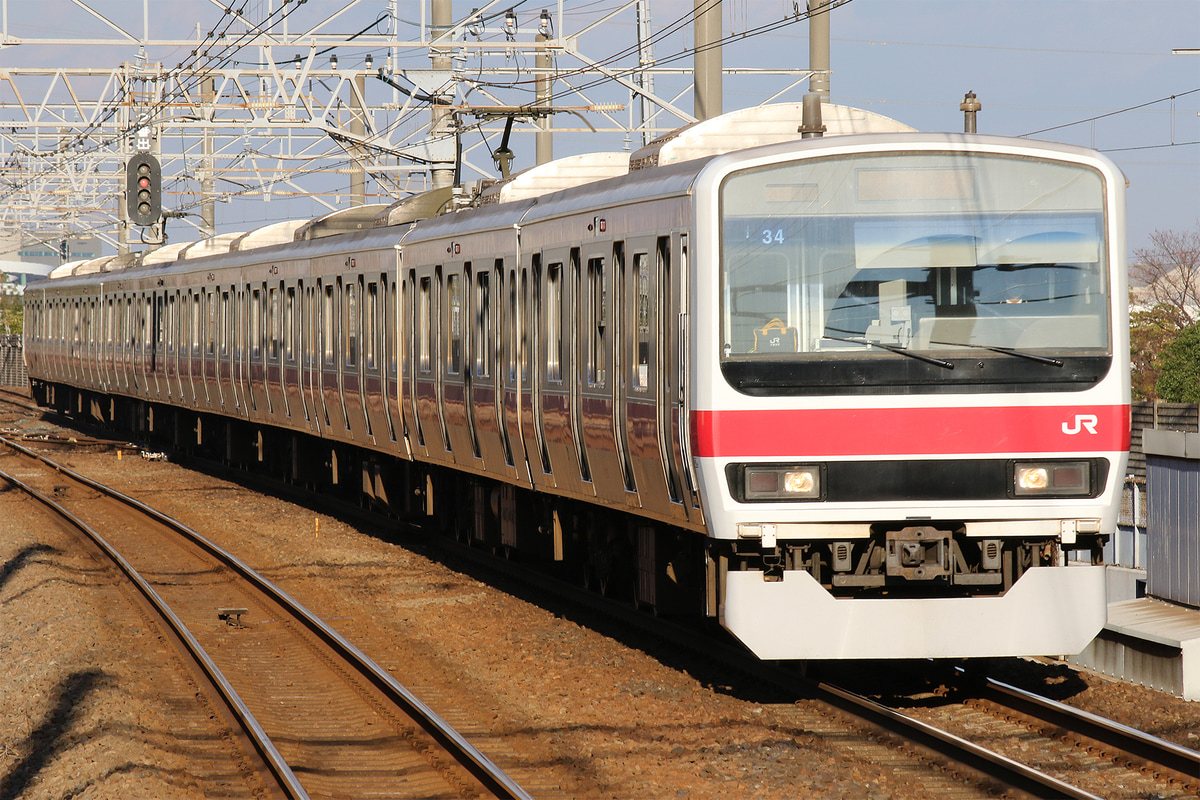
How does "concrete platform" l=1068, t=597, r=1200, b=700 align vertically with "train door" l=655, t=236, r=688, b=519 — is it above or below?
below

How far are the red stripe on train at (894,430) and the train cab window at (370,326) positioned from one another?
862 centimetres

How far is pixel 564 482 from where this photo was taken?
441 inches

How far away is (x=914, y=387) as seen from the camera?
26.6 feet

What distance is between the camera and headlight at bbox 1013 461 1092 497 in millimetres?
8156

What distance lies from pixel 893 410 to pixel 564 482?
360 cm

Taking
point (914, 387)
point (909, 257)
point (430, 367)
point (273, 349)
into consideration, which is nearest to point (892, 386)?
point (914, 387)

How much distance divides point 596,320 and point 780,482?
249cm

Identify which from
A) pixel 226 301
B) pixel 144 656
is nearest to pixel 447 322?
pixel 144 656

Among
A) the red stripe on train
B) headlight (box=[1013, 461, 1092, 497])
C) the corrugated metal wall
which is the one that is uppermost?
the red stripe on train

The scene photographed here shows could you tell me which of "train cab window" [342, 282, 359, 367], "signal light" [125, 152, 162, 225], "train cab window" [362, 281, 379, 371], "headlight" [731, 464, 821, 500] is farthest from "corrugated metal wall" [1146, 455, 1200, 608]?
"signal light" [125, 152, 162, 225]

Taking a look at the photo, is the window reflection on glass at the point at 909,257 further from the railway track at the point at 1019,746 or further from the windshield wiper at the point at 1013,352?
the railway track at the point at 1019,746

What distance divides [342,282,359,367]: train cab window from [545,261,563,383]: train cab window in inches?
240

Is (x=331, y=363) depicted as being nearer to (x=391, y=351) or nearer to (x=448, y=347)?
(x=391, y=351)

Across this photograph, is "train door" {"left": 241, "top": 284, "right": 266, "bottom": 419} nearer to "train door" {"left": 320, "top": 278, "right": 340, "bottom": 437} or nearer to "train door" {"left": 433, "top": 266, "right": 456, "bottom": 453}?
"train door" {"left": 320, "top": 278, "right": 340, "bottom": 437}
